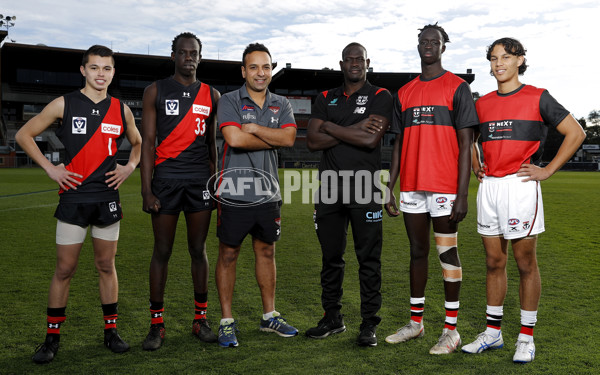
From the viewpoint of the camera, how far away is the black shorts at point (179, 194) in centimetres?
359

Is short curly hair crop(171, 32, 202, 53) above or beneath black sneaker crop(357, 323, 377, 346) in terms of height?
above

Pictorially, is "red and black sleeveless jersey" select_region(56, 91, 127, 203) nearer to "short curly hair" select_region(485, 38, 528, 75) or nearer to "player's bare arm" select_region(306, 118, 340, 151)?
"player's bare arm" select_region(306, 118, 340, 151)

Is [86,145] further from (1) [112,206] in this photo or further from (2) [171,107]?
(2) [171,107]

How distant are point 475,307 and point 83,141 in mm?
3605

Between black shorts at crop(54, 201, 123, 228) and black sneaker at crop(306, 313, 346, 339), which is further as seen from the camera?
black sneaker at crop(306, 313, 346, 339)

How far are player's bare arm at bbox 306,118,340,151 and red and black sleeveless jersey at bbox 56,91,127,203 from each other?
1481mm

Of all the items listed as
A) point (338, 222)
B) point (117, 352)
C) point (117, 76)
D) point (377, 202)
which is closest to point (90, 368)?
point (117, 352)

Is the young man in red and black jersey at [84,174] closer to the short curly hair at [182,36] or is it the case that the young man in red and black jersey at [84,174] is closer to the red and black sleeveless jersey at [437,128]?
the short curly hair at [182,36]

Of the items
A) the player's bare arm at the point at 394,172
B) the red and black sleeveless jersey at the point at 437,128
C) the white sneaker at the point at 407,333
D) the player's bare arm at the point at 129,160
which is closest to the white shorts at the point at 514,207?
the red and black sleeveless jersey at the point at 437,128

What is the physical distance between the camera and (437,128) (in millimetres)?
3490

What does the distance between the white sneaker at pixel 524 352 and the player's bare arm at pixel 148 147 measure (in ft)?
8.91

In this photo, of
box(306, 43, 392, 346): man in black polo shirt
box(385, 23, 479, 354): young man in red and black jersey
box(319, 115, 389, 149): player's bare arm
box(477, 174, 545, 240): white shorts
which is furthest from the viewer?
box(306, 43, 392, 346): man in black polo shirt

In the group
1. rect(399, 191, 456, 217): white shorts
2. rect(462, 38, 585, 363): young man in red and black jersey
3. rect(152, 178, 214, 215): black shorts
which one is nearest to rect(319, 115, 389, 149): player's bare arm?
rect(399, 191, 456, 217): white shorts

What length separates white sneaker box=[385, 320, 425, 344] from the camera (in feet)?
11.7
